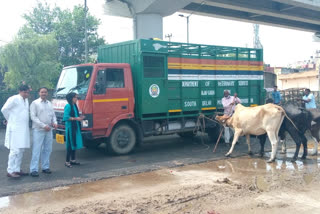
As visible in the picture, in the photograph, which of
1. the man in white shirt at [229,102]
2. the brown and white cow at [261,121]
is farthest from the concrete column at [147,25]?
the brown and white cow at [261,121]

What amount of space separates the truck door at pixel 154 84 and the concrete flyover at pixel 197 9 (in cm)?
877

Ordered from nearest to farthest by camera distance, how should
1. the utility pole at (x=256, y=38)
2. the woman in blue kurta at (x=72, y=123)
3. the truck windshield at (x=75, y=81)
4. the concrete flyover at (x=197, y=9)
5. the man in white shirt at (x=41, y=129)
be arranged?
the man in white shirt at (x=41, y=129)
the woman in blue kurta at (x=72, y=123)
the truck windshield at (x=75, y=81)
the concrete flyover at (x=197, y=9)
the utility pole at (x=256, y=38)

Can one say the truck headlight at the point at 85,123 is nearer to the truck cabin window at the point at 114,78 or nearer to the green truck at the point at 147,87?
the green truck at the point at 147,87

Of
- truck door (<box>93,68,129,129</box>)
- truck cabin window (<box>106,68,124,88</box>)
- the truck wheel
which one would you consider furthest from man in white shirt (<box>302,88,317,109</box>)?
truck cabin window (<box>106,68,124,88</box>)

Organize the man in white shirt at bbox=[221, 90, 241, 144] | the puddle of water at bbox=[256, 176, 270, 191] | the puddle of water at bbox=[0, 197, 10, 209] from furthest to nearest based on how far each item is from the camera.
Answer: the man in white shirt at bbox=[221, 90, 241, 144], the puddle of water at bbox=[256, 176, 270, 191], the puddle of water at bbox=[0, 197, 10, 209]

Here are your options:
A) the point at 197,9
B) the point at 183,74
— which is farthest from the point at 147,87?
the point at 197,9

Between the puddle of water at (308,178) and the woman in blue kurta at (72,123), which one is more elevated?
the woman in blue kurta at (72,123)

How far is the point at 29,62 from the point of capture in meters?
24.4

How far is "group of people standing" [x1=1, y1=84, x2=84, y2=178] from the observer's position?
6.50m

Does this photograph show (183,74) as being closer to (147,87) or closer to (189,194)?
(147,87)

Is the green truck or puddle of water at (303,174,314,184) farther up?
the green truck

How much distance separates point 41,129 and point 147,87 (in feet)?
10.4

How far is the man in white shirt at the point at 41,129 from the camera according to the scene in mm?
6680

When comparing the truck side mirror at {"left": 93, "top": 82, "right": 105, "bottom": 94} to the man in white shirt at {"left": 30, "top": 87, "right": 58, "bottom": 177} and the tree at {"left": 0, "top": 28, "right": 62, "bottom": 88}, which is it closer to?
the man in white shirt at {"left": 30, "top": 87, "right": 58, "bottom": 177}
